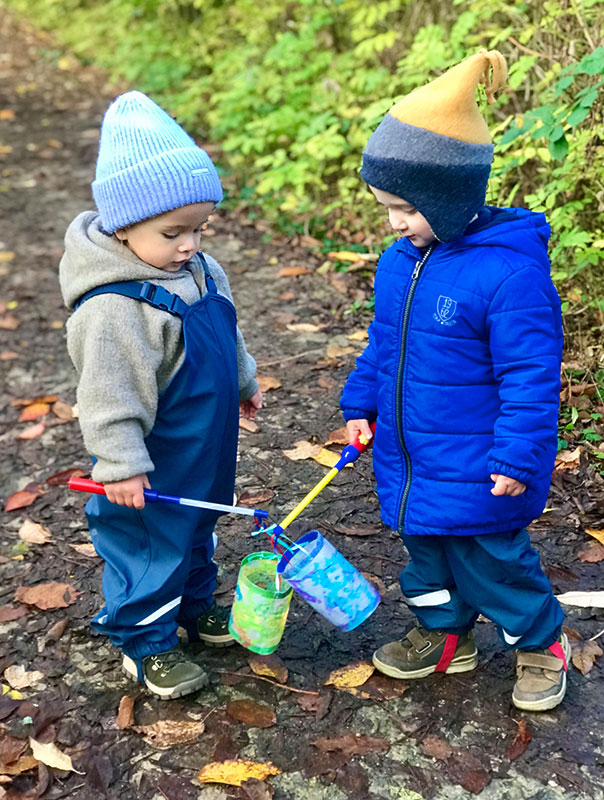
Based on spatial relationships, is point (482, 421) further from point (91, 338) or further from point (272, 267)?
point (272, 267)

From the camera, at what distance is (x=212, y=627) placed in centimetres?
283

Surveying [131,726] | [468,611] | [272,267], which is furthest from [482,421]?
[272,267]

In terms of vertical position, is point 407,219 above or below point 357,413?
above

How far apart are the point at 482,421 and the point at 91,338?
1030 millimetres

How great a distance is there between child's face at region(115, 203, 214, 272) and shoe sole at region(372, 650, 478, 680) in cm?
136

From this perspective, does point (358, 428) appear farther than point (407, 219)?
Yes

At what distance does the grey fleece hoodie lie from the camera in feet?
7.23

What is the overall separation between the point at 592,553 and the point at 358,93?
432 centimetres

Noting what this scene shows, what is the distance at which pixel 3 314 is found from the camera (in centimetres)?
562

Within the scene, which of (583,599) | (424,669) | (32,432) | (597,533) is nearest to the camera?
(424,669)

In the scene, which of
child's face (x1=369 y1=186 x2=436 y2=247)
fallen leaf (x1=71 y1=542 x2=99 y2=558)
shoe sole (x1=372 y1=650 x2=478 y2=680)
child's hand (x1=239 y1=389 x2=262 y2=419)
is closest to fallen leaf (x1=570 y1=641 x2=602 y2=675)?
shoe sole (x1=372 y1=650 x2=478 y2=680)

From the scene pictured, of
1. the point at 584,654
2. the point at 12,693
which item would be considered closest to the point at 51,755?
the point at 12,693

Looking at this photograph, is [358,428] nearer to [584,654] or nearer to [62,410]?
[584,654]

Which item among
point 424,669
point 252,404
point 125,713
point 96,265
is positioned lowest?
point 125,713
